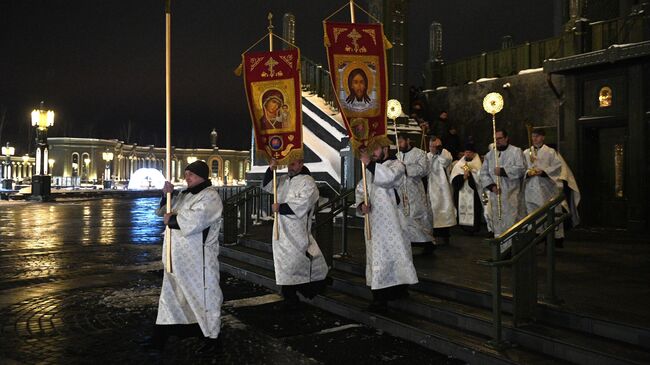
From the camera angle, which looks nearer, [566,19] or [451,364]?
[451,364]

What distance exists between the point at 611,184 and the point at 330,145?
25.4 ft

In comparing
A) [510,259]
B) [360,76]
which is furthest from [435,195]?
[510,259]

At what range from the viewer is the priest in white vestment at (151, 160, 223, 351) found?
566 centimetres

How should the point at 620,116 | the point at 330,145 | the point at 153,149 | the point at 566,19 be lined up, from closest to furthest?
the point at 620,116 → the point at 566,19 → the point at 330,145 → the point at 153,149

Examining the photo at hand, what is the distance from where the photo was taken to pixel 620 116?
39.6ft

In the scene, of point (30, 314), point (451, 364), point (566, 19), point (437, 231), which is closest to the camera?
point (451, 364)

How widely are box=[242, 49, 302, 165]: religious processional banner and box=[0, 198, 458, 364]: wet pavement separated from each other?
7.73 ft

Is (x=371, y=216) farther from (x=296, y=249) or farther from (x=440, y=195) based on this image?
(x=440, y=195)

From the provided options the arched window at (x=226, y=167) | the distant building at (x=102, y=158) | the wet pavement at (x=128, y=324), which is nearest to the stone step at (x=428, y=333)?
the wet pavement at (x=128, y=324)

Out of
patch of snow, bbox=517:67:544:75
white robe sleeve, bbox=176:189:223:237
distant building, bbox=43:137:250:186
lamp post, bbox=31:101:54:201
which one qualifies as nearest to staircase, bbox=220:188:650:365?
white robe sleeve, bbox=176:189:223:237

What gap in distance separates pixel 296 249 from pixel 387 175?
164cm

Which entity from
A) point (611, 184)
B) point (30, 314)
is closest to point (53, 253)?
point (30, 314)

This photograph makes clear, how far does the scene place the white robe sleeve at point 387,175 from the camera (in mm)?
6852

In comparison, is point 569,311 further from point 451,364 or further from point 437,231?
point 437,231
